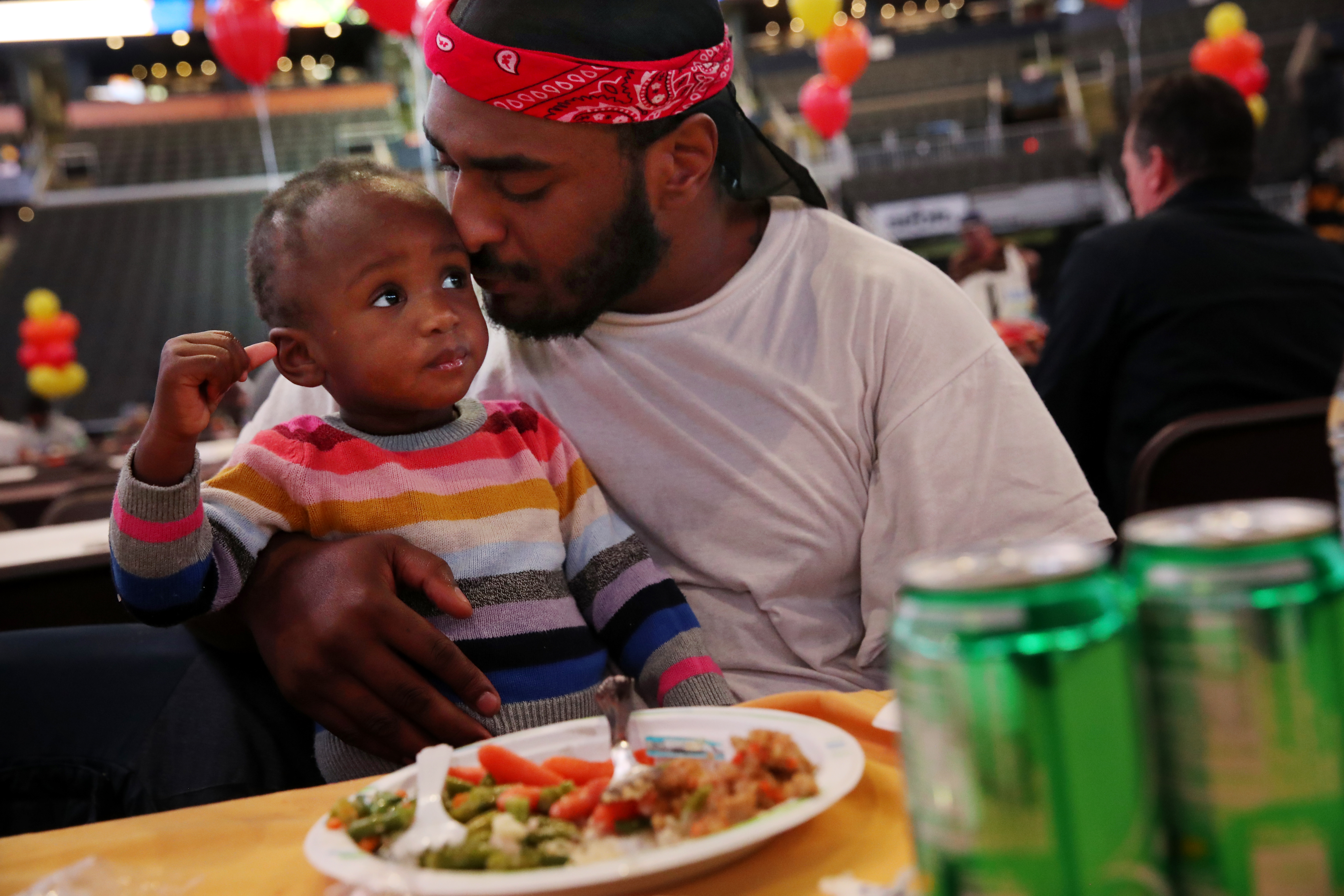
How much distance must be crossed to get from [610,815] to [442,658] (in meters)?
0.45

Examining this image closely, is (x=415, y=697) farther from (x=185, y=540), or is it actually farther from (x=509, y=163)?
(x=509, y=163)

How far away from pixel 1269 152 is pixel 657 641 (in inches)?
674

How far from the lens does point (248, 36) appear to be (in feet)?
25.6

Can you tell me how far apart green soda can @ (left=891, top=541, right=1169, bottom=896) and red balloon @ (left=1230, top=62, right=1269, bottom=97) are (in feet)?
33.1

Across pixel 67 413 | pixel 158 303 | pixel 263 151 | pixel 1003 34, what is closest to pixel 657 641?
pixel 67 413

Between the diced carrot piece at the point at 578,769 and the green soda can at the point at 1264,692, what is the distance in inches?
17.2

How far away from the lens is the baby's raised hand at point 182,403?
1.06 metres

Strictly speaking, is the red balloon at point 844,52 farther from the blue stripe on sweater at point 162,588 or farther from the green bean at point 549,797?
the green bean at point 549,797

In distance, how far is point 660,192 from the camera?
151cm

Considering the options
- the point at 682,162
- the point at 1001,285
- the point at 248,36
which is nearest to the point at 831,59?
the point at 248,36

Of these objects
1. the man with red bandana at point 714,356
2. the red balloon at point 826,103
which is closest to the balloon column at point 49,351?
the red balloon at point 826,103

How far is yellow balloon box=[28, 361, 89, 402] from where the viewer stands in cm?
954

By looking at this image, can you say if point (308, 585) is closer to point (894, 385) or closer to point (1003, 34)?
point (894, 385)

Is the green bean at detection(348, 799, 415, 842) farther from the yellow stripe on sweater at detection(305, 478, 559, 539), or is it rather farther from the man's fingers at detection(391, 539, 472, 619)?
the yellow stripe on sweater at detection(305, 478, 559, 539)
